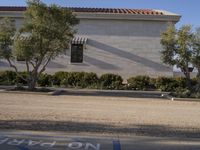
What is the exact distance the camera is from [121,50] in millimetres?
34281

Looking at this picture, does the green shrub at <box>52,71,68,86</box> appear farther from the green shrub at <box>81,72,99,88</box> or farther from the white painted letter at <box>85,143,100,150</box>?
the white painted letter at <box>85,143,100,150</box>

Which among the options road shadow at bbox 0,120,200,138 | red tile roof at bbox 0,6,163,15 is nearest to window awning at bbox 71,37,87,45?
red tile roof at bbox 0,6,163,15

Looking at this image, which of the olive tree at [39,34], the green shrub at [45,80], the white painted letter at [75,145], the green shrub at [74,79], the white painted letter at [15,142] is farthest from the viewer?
the green shrub at [74,79]

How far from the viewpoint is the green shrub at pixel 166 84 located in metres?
31.4

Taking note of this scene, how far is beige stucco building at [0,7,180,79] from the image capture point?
34.0 meters

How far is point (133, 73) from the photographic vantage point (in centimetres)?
3412

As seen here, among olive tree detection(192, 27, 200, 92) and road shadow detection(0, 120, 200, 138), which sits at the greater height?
olive tree detection(192, 27, 200, 92)

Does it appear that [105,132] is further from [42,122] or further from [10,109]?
[10,109]

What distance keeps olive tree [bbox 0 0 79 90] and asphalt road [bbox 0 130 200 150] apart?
1418cm

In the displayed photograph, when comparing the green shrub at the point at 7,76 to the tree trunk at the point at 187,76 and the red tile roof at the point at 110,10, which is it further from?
the tree trunk at the point at 187,76

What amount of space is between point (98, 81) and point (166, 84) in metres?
4.67

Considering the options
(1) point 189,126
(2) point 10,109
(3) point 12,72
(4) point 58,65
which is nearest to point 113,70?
(4) point 58,65

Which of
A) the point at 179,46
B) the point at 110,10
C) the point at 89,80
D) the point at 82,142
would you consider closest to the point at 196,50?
the point at 179,46

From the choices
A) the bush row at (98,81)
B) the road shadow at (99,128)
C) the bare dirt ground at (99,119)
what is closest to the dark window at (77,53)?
the bush row at (98,81)
